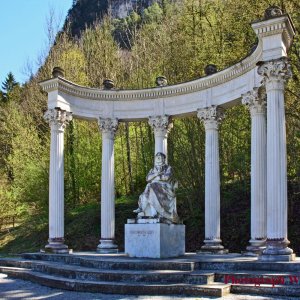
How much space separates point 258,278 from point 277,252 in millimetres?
3193

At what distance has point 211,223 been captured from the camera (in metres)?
24.9

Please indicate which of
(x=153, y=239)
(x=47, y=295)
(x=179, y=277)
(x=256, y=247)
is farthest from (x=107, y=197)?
(x=179, y=277)

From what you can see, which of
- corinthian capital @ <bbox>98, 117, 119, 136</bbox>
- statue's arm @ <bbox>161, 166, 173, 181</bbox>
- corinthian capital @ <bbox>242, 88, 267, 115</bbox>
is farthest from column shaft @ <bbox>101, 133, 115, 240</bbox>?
corinthian capital @ <bbox>242, 88, 267, 115</bbox>

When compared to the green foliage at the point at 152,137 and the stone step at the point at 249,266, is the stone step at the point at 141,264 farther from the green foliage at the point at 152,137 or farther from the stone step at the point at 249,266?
the green foliage at the point at 152,137

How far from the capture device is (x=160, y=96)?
28.6m

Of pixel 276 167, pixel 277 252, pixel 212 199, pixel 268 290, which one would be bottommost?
pixel 268 290

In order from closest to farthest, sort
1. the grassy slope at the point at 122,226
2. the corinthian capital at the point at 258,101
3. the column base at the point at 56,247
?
the corinthian capital at the point at 258,101 < the column base at the point at 56,247 < the grassy slope at the point at 122,226

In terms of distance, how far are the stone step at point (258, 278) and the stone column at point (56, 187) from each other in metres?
12.5

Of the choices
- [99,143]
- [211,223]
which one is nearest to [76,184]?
[99,143]

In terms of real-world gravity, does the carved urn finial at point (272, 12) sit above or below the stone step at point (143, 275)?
above

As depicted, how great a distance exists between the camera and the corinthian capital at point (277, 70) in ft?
63.1

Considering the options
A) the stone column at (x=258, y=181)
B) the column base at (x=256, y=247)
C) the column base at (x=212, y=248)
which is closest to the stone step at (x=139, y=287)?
the column base at (x=256, y=247)

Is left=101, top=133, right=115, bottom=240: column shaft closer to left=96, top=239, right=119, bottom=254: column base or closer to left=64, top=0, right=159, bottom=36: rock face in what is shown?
left=96, top=239, right=119, bottom=254: column base

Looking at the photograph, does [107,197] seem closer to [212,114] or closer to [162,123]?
[162,123]
